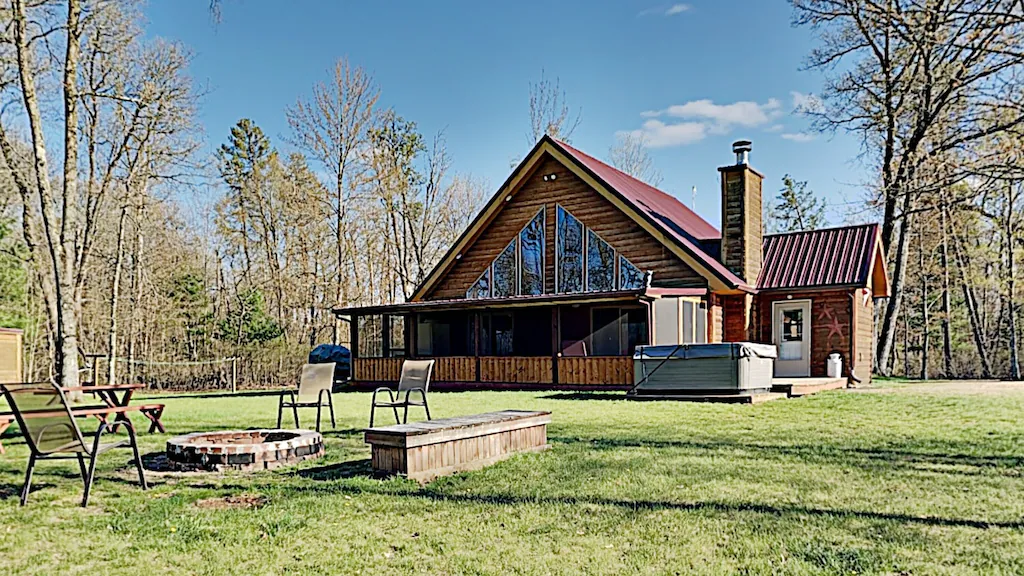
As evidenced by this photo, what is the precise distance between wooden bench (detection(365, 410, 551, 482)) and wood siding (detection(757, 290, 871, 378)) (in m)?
13.9

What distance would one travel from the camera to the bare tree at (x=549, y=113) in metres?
29.5

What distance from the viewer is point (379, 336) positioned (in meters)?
24.4

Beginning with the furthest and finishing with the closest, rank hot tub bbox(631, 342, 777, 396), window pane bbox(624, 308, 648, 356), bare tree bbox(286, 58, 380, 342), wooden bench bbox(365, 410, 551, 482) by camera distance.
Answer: bare tree bbox(286, 58, 380, 342), window pane bbox(624, 308, 648, 356), hot tub bbox(631, 342, 777, 396), wooden bench bbox(365, 410, 551, 482)

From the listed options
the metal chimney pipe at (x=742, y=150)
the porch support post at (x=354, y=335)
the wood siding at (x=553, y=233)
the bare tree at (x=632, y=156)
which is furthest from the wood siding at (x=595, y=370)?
the bare tree at (x=632, y=156)

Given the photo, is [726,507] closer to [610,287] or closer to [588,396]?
[588,396]

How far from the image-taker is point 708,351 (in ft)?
44.7

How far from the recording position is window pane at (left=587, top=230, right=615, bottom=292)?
19.8m

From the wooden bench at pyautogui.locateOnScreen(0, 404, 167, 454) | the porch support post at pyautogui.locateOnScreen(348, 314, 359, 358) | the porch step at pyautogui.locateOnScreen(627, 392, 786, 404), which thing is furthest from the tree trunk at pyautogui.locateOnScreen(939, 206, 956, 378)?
the wooden bench at pyautogui.locateOnScreen(0, 404, 167, 454)

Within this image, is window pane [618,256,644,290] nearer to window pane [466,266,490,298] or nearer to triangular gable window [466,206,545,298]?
triangular gable window [466,206,545,298]

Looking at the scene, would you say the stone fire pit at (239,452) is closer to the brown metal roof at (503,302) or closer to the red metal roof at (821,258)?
the brown metal roof at (503,302)

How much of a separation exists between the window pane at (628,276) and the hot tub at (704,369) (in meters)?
5.05

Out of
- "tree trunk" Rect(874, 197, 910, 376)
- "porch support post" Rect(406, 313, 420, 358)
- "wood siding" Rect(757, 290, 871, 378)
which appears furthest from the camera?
"tree trunk" Rect(874, 197, 910, 376)

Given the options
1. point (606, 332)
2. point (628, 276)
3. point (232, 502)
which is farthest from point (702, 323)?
point (232, 502)

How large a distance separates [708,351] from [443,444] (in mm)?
8467
